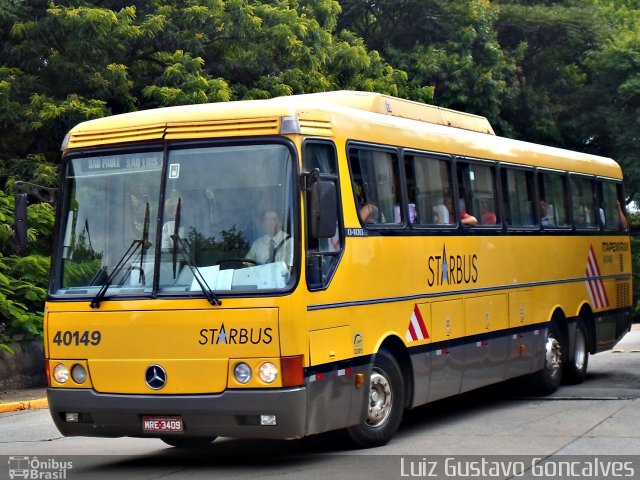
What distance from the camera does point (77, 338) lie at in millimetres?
9719

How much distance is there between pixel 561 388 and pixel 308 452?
6312 mm

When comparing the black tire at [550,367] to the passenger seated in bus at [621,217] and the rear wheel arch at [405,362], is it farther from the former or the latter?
the rear wheel arch at [405,362]

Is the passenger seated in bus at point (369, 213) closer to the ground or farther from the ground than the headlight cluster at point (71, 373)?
farther from the ground

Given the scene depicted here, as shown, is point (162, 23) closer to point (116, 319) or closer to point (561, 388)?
point (561, 388)

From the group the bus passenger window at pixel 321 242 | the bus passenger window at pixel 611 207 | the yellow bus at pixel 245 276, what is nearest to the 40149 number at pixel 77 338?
the yellow bus at pixel 245 276

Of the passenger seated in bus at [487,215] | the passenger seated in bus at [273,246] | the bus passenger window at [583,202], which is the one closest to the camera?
the passenger seated in bus at [273,246]

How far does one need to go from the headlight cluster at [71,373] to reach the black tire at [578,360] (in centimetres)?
810

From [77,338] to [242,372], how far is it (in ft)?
5.15

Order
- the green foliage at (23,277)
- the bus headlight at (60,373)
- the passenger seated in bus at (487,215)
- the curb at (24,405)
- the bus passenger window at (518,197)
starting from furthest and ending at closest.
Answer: the green foliage at (23,277) → the curb at (24,405) → the bus passenger window at (518,197) → the passenger seated in bus at (487,215) → the bus headlight at (60,373)

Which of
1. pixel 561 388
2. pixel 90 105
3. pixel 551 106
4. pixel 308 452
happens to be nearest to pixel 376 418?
pixel 308 452

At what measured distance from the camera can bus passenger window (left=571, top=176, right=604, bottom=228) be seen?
1653 cm

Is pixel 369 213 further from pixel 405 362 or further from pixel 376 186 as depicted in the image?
pixel 405 362

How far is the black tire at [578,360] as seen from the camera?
52.0 ft

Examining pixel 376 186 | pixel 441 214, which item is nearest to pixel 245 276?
pixel 376 186
